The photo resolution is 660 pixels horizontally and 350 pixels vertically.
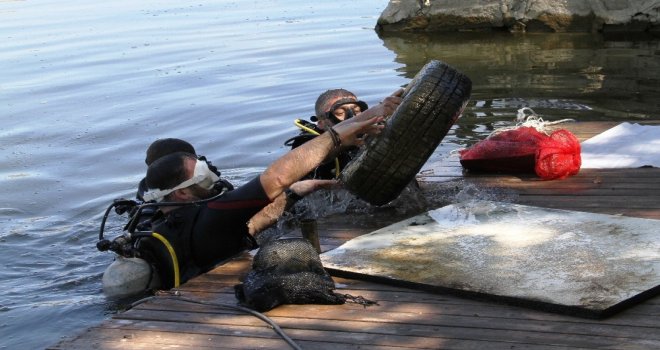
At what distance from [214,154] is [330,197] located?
14.4 ft

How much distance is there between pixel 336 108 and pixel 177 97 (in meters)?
7.32

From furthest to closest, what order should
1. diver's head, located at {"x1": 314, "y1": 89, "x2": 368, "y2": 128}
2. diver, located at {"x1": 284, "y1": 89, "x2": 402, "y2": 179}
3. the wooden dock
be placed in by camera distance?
diver's head, located at {"x1": 314, "y1": 89, "x2": 368, "y2": 128}, diver, located at {"x1": 284, "y1": 89, "x2": 402, "y2": 179}, the wooden dock

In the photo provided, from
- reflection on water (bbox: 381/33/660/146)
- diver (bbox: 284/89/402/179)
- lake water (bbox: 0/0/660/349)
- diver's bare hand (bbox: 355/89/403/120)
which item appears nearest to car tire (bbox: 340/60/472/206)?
diver's bare hand (bbox: 355/89/403/120)

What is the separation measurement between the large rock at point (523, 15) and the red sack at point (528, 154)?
998cm

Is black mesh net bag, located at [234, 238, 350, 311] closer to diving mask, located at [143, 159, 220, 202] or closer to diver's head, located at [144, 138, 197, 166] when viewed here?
diving mask, located at [143, 159, 220, 202]

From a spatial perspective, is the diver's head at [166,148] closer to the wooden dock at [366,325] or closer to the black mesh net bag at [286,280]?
the wooden dock at [366,325]

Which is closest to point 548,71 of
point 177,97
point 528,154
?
point 177,97

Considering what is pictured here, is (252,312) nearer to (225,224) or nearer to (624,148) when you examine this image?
(225,224)

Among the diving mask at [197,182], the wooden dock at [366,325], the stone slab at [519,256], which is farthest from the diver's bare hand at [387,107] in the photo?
the wooden dock at [366,325]

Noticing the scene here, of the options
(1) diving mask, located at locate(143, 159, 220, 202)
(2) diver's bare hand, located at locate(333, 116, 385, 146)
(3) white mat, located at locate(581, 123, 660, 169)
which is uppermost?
(2) diver's bare hand, located at locate(333, 116, 385, 146)

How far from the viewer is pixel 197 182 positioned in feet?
18.8

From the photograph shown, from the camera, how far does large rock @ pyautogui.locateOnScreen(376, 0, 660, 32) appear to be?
1641cm

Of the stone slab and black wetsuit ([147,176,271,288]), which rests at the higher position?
black wetsuit ([147,176,271,288])

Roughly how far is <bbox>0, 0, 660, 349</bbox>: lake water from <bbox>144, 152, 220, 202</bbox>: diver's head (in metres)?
1.24
